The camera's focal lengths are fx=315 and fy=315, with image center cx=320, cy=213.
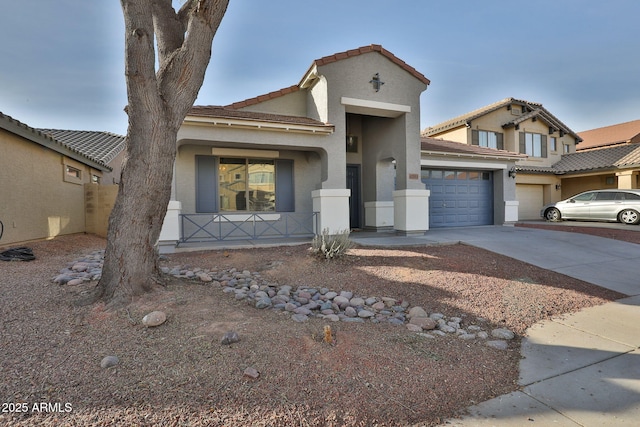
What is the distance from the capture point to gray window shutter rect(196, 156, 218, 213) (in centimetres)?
961

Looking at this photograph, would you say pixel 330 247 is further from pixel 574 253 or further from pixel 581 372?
pixel 574 253

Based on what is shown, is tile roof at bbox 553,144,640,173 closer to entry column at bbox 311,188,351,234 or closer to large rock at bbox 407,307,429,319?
entry column at bbox 311,188,351,234

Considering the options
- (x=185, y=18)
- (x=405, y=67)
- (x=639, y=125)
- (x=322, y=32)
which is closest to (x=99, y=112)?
(x=322, y=32)

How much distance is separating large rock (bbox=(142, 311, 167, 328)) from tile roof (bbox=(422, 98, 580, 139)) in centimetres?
1992

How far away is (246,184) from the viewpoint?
10.2m

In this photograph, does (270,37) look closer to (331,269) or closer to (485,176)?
(331,269)

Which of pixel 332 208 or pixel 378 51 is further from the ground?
pixel 378 51

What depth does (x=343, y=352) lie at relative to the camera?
302 centimetres

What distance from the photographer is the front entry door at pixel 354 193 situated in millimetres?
→ 12453

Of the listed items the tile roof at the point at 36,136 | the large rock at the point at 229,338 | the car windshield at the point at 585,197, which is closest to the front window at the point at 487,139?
the car windshield at the point at 585,197

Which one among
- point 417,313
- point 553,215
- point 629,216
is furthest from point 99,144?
point 629,216

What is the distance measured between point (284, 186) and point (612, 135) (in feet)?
97.4

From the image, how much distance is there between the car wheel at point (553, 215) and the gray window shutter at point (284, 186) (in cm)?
1465

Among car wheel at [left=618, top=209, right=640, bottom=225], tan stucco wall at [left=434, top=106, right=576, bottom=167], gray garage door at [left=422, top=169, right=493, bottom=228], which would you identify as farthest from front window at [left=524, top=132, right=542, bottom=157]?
gray garage door at [left=422, top=169, right=493, bottom=228]
